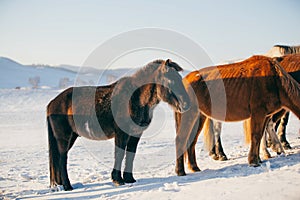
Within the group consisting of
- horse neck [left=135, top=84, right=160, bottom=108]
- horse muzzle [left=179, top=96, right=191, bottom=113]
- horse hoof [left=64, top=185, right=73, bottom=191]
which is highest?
horse neck [left=135, top=84, right=160, bottom=108]

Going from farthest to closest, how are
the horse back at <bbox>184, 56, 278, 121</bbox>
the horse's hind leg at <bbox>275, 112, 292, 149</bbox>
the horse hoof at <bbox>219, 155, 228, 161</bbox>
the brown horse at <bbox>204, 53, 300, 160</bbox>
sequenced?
1. the horse's hind leg at <bbox>275, 112, 292, 149</bbox>
2. the horse hoof at <bbox>219, 155, 228, 161</bbox>
3. the brown horse at <bbox>204, 53, 300, 160</bbox>
4. the horse back at <bbox>184, 56, 278, 121</bbox>

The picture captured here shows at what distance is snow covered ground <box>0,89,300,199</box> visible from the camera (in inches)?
183

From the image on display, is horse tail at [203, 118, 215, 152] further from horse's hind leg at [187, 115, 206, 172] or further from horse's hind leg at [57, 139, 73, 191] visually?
horse's hind leg at [57, 139, 73, 191]

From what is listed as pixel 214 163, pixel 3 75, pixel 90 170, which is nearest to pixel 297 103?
pixel 214 163

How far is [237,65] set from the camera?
22.1 ft

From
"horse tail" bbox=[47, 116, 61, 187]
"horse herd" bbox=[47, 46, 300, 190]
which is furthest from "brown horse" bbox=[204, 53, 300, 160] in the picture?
"horse tail" bbox=[47, 116, 61, 187]

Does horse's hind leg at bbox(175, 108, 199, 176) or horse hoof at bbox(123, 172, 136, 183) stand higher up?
horse's hind leg at bbox(175, 108, 199, 176)

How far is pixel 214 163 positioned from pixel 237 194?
296cm

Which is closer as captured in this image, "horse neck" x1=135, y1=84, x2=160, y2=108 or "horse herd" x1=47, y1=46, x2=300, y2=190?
"horse herd" x1=47, y1=46, x2=300, y2=190

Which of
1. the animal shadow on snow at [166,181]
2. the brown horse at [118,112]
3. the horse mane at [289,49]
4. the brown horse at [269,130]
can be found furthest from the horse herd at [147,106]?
the horse mane at [289,49]

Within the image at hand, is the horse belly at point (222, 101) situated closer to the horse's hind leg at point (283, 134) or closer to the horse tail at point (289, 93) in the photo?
the horse tail at point (289, 93)

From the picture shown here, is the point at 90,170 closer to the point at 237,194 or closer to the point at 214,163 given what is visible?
the point at 214,163

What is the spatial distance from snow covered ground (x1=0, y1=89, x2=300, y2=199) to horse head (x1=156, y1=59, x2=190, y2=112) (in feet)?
4.51

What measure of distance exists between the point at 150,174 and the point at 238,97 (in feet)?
7.94
